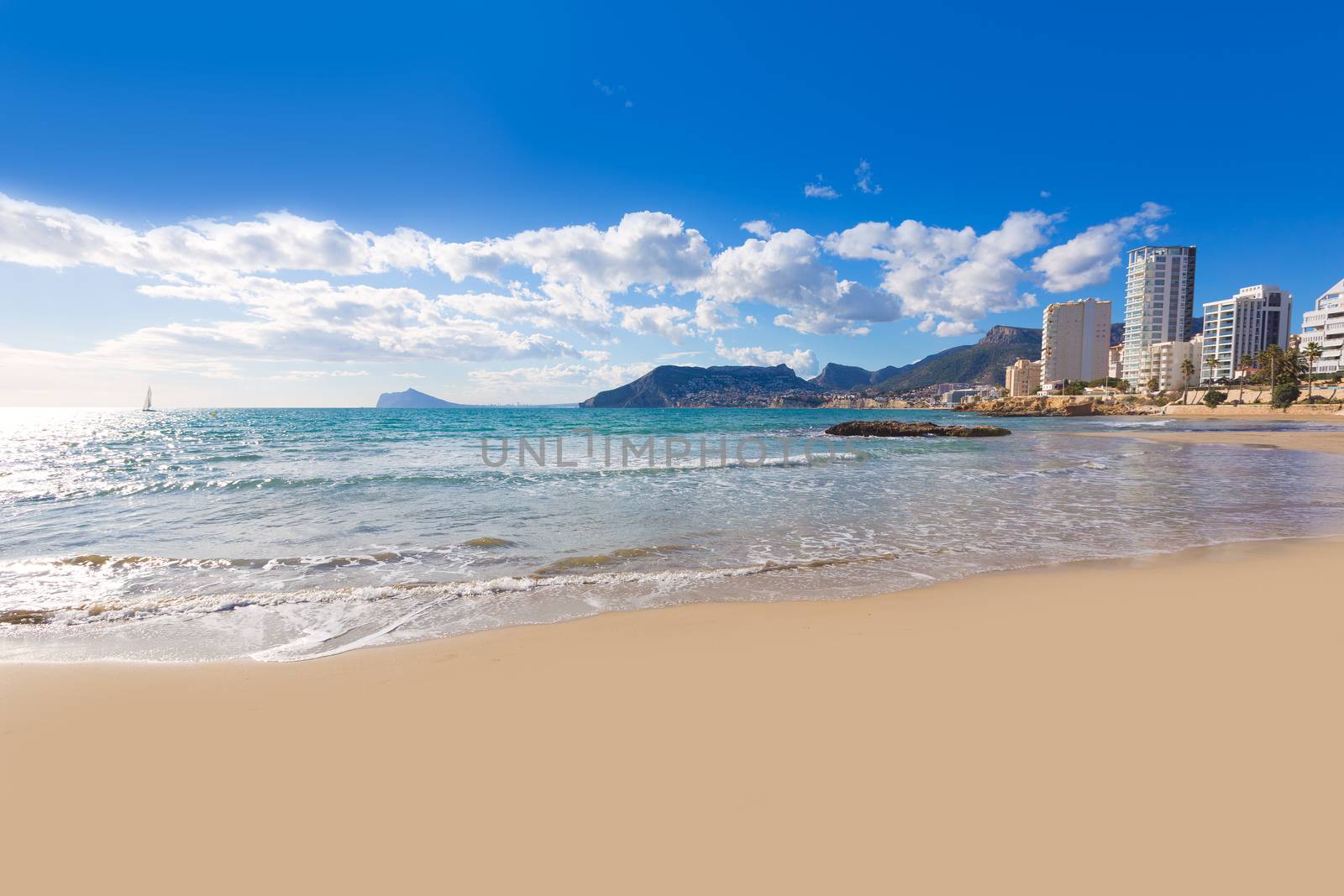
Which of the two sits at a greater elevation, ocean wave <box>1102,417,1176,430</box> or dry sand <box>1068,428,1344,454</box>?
ocean wave <box>1102,417,1176,430</box>

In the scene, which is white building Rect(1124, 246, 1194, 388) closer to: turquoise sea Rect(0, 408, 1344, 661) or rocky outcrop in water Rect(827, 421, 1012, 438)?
rocky outcrop in water Rect(827, 421, 1012, 438)

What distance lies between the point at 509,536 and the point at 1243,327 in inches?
7389

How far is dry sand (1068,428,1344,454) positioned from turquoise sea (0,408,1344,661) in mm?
10747

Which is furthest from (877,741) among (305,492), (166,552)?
(305,492)

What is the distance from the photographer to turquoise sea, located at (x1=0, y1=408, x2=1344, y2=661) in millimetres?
5949

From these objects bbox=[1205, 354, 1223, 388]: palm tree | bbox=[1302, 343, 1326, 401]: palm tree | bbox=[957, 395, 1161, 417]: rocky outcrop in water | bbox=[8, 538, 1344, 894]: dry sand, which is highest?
bbox=[1205, 354, 1223, 388]: palm tree

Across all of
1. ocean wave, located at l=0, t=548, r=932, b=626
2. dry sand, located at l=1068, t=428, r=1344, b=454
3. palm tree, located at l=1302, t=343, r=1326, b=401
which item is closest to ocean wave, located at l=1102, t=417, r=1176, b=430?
dry sand, located at l=1068, t=428, r=1344, b=454

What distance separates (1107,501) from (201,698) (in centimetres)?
1605

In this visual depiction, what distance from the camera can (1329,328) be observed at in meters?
97.1

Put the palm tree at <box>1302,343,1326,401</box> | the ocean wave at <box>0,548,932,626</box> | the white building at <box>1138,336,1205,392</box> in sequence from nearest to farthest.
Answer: the ocean wave at <box>0,548,932,626</box>, the palm tree at <box>1302,343,1326,401</box>, the white building at <box>1138,336,1205,392</box>

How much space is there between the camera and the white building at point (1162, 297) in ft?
500

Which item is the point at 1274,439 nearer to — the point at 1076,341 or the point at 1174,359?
the point at 1174,359

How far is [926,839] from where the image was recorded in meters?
2.50

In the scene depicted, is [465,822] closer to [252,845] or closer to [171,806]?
[252,845]
